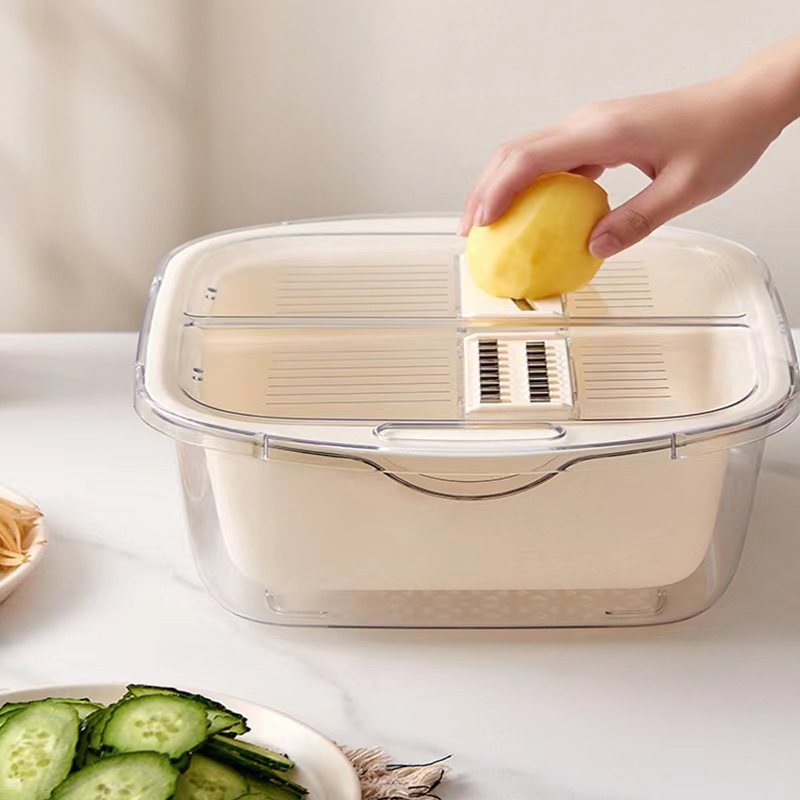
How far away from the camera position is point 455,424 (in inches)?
31.8

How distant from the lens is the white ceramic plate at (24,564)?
0.88 m

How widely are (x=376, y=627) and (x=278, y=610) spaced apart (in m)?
0.07

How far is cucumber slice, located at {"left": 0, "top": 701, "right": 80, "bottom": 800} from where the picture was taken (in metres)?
0.59

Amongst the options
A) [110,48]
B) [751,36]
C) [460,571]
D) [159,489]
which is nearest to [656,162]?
[460,571]

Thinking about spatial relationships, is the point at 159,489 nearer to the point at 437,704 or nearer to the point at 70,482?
the point at 70,482

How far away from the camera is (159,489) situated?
3.50 ft

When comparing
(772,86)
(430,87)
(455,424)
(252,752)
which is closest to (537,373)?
(455,424)

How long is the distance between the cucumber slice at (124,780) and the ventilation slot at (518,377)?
0.36 m

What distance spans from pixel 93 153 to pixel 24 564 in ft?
2.82

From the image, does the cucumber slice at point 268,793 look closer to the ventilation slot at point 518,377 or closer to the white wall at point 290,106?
the ventilation slot at point 518,377

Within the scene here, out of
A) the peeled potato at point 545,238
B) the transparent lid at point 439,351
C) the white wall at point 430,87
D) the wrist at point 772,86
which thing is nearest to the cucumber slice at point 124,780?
the transparent lid at point 439,351

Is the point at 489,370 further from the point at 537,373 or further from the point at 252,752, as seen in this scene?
the point at 252,752

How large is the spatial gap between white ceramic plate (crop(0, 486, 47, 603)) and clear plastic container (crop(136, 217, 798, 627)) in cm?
12

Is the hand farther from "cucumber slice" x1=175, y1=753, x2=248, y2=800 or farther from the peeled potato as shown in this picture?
"cucumber slice" x1=175, y1=753, x2=248, y2=800
